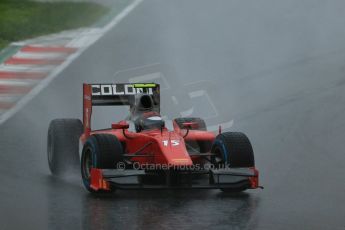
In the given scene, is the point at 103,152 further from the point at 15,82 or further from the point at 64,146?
the point at 15,82

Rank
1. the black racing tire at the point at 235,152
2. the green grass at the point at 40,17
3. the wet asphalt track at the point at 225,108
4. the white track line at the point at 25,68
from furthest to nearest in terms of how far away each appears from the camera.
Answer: the green grass at the point at 40,17 < the white track line at the point at 25,68 < the black racing tire at the point at 235,152 < the wet asphalt track at the point at 225,108

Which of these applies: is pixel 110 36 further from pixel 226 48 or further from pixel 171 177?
pixel 171 177

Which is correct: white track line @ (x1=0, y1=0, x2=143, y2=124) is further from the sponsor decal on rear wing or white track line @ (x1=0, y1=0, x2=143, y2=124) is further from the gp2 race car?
the gp2 race car

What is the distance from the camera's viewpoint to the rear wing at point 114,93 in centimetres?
1585

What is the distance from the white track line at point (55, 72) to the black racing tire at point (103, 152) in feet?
16.9

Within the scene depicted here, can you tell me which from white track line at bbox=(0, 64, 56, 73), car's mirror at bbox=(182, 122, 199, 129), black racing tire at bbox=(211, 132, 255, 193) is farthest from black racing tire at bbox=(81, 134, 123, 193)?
white track line at bbox=(0, 64, 56, 73)

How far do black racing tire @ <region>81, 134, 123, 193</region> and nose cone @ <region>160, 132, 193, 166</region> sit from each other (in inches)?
A: 21.6

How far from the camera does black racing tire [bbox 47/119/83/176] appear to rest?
1570 cm

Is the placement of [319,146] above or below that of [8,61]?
below

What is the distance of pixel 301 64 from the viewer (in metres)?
22.6

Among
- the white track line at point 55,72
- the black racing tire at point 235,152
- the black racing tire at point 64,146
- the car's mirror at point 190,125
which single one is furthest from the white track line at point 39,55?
the black racing tire at point 235,152

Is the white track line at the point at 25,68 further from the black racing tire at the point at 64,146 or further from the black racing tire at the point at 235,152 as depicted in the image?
the black racing tire at the point at 235,152

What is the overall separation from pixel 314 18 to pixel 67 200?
13437mm

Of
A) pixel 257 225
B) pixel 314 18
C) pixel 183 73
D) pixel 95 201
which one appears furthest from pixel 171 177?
pixel 314 18
